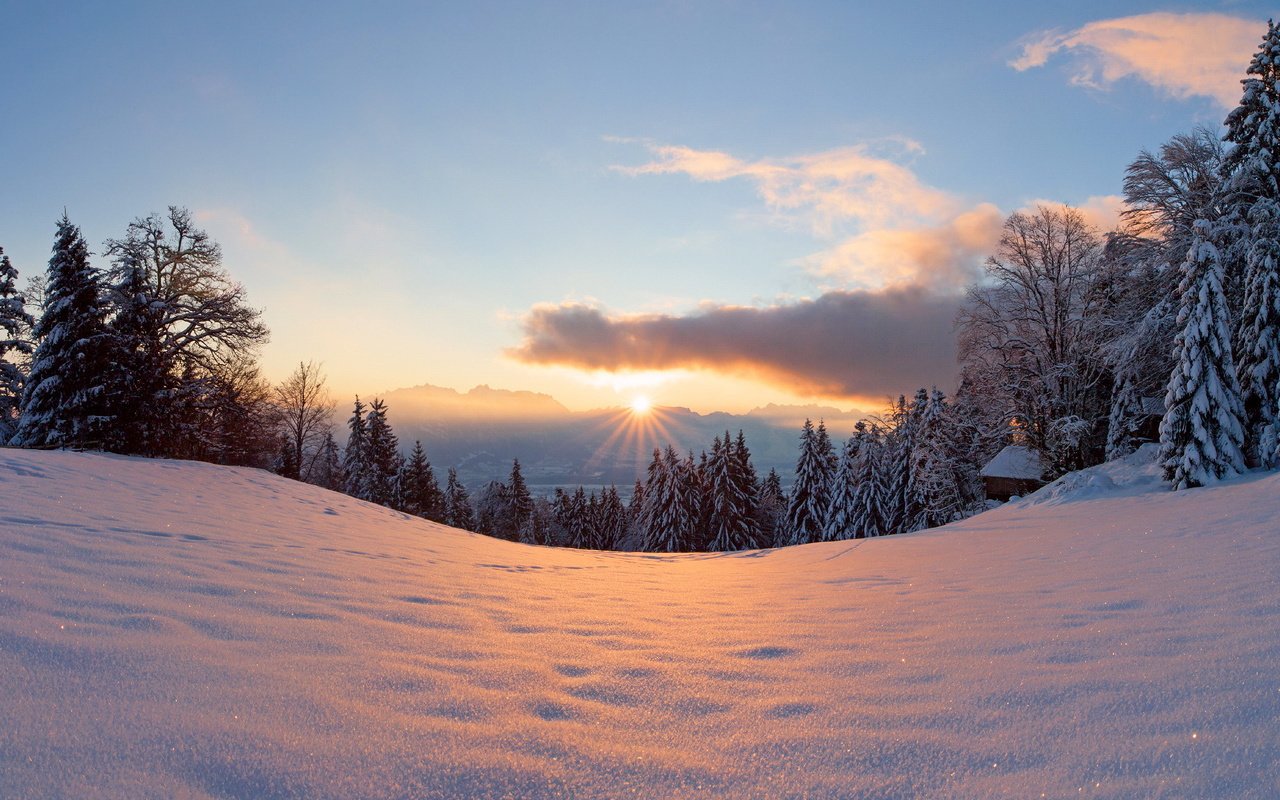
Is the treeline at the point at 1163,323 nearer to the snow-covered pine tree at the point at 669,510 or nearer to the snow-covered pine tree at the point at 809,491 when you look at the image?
the snow-covered pine tree at the point at 809,491

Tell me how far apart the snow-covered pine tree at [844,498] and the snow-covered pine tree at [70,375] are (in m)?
40.0

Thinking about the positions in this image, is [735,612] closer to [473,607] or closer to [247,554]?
[473,607]

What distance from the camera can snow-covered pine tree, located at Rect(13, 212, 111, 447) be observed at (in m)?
19.3

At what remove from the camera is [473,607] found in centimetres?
476

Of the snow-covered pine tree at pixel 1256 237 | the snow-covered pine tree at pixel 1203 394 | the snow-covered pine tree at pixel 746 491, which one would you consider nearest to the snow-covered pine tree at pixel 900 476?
the snow-covered pine tree at pixel 746 491

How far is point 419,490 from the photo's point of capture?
49375 mm

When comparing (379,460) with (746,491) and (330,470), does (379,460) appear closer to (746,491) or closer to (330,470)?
(330,470)

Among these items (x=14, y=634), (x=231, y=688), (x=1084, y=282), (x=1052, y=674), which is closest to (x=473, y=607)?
(x=231, y=688)

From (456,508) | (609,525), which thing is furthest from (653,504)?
(456,508)

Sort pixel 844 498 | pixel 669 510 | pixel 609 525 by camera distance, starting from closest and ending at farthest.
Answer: pixel 844 498 → pixel 669 510 → pixel 609 525

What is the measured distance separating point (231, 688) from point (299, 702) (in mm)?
342

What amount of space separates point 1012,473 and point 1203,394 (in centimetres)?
1199

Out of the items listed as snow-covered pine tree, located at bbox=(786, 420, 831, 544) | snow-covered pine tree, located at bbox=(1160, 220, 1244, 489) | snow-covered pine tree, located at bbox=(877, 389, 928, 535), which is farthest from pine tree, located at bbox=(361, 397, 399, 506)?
snow-covered pine tree, located at bbox=(1160, 220, 1244, 489)

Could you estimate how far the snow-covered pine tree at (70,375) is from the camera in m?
19.3
